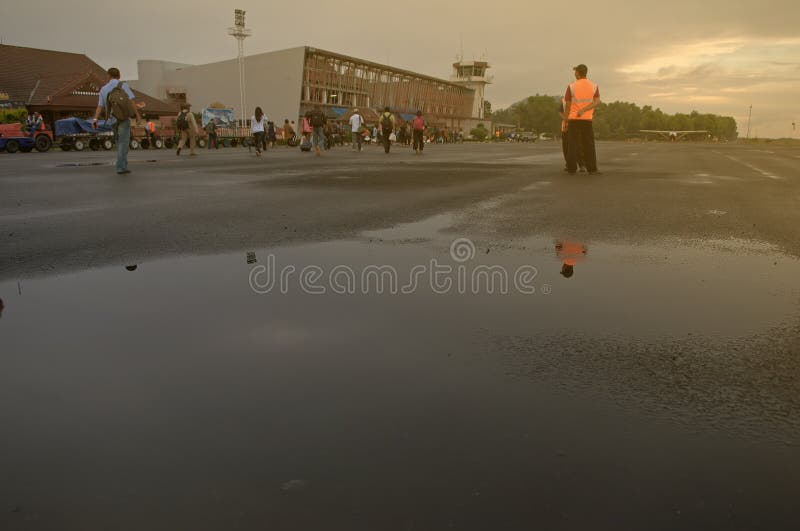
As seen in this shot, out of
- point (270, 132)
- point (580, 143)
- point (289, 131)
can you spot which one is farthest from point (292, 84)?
point (580, 143)

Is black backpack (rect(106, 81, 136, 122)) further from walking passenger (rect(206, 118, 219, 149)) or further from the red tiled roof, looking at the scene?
the red tiled roof

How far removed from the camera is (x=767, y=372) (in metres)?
2.51

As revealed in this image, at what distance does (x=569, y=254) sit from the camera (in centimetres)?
498

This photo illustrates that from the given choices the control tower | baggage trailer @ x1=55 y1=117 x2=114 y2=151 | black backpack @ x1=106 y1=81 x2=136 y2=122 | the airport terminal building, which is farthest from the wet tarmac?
the control tower

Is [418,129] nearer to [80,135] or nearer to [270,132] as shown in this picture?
[80,135]

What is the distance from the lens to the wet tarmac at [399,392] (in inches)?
63.6

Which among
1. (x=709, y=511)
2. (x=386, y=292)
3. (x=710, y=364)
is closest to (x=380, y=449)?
(x=709, y=511)

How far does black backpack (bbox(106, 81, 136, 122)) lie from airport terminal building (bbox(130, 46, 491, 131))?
Result: 62.9 m

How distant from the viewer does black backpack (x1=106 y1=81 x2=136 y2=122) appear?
13.2 m

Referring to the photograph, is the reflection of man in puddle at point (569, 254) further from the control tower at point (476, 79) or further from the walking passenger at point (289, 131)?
the control tower at point (476, 79)

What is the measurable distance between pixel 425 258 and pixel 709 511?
3.29 m

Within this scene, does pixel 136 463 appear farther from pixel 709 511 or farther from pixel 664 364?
pixel 664 364

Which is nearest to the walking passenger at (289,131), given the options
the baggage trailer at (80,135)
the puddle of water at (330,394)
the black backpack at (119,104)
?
the baggage trailer at (80,135)

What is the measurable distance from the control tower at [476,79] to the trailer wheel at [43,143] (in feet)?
395
